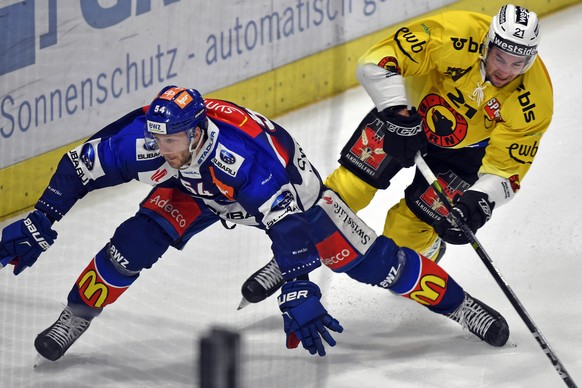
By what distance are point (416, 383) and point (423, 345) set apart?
363 millimetres

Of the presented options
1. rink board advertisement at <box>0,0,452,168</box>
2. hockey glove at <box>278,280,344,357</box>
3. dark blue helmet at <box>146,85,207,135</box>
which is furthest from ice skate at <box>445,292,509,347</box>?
rink board advertisement at <box>0,0,452,168</box>

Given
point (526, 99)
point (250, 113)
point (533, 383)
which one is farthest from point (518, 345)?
point (250, 113)

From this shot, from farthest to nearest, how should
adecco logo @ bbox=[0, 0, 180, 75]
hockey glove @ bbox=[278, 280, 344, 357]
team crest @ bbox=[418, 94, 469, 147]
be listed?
1. adecco logo @ bbox=[0, 0, 180, 75]
2. team crest @ bbox=[418, 94, 469, 147]
3. hockey glove @ bbox=[278, 280, 344, 357]

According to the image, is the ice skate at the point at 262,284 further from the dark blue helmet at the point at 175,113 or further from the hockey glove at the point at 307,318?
the dark blue helmet at the point at 175,113

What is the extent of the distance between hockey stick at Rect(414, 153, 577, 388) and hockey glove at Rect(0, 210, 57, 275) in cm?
145

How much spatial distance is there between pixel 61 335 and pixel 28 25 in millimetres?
1574

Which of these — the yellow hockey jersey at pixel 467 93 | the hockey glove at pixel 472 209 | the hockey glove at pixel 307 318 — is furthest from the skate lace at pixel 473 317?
the hockey glove at pixel 307 318

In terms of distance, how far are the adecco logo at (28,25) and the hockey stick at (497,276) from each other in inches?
71.8

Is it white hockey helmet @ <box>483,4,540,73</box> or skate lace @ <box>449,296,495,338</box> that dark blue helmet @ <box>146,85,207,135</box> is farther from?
skate lace @ <box>449,296,495,338</box>

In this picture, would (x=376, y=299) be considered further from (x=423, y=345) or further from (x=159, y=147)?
(x=159, y=147)

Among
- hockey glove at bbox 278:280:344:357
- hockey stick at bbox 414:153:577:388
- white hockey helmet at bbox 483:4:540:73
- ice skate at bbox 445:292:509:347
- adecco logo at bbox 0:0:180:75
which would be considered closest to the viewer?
hockey glove at bbox 278:280:344:357

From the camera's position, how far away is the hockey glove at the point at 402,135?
5293mm

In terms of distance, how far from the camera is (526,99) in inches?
211

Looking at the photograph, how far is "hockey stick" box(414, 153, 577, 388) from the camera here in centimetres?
502
